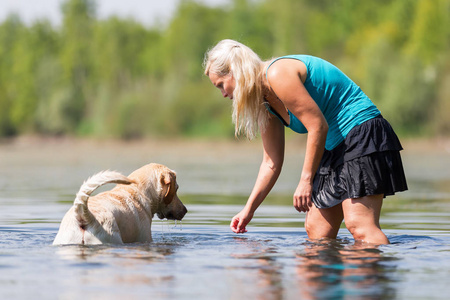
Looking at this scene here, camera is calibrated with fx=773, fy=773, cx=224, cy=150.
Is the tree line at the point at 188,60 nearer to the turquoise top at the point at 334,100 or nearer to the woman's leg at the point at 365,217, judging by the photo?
the turquoise top at the point at 334,100

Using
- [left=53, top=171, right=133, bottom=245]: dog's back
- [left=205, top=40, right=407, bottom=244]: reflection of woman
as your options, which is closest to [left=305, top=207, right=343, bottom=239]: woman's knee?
[left=205, top=40, right=407, bottom=244]: reflection of woman

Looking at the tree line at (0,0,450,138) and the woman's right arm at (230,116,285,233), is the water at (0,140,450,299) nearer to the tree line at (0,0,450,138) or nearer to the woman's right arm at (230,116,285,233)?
Answer: the woman's right arm at (230,116,285,233)

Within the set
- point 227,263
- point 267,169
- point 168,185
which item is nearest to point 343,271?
point 227,263

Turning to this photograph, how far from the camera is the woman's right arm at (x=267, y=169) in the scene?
685 cm

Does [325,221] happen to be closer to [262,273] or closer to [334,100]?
[334,100]

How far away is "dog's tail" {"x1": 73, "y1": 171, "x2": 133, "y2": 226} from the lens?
233 inches

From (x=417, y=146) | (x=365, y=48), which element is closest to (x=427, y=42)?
(x=365, y=48)

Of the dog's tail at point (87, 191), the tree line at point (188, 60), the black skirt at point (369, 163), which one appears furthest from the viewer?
the tree line at point (188, 60)

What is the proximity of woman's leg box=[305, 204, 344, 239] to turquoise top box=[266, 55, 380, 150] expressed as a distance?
2.56ft

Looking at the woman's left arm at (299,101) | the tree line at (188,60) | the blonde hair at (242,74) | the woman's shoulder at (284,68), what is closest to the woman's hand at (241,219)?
the blonde hair at (242,74)

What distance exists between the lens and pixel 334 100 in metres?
6.18

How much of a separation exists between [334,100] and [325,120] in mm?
367

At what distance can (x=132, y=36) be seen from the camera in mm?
83500

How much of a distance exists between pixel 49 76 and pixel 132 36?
10272mm
